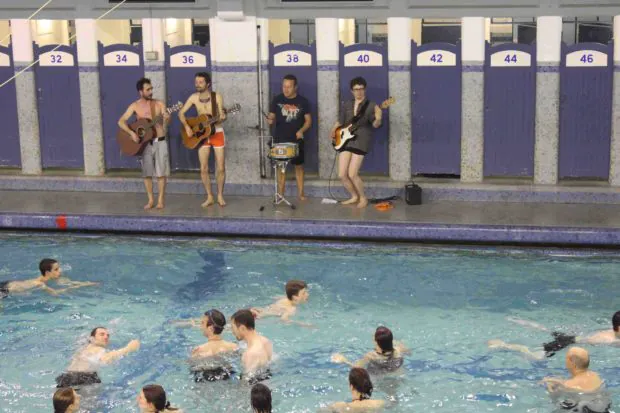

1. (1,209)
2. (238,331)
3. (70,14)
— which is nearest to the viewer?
(238,331)

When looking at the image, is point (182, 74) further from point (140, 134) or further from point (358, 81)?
point (358, 81)

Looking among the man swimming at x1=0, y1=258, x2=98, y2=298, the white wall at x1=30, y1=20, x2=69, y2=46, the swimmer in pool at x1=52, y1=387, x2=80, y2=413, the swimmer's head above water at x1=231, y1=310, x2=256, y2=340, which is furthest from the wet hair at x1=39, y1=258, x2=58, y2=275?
the white wall at x1=30, y1=20, x2=69, y2=46

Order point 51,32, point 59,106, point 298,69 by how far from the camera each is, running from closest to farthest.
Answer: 1. point 298,69
2. point 59,106
3. point 51,32

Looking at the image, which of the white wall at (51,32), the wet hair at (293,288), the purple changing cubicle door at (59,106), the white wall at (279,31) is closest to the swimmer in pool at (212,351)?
the wet hair at (293,288)

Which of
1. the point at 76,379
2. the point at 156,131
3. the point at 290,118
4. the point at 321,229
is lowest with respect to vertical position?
the point at 76,379

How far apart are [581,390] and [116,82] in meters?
9.04

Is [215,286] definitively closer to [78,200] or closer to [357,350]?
[357,350]

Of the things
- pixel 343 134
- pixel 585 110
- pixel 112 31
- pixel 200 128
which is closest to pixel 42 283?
pixel 200 128

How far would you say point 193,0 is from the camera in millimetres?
15398

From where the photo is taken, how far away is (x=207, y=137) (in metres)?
14.6

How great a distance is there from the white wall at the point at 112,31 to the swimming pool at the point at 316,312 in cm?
369

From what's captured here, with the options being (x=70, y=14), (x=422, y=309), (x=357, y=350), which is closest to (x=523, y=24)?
(x=70, y=14)

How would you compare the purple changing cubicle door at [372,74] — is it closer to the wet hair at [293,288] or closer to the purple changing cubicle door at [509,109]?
the purple changing cubicle door at [509,109]

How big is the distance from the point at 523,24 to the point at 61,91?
26.9 ft
